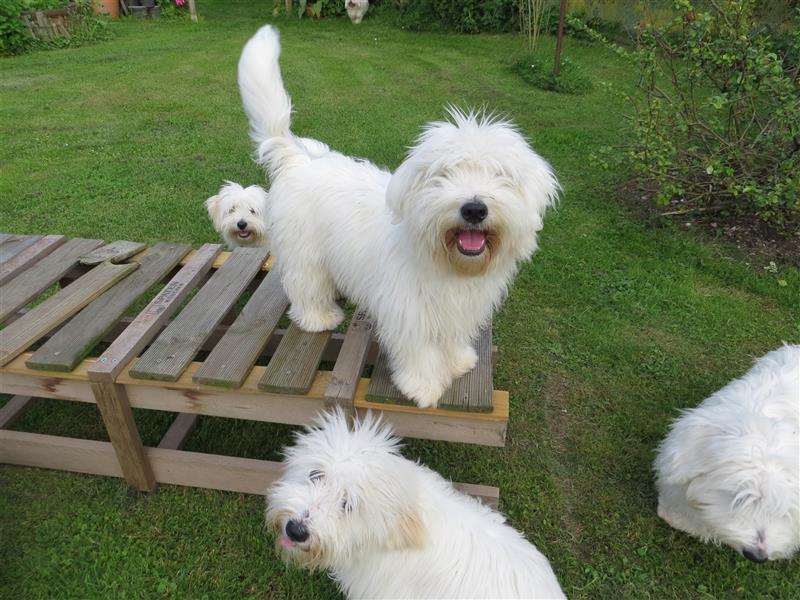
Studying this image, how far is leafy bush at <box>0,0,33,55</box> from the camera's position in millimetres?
11172

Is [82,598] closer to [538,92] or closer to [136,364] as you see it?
[136,364]

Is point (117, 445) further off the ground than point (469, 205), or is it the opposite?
point (469, 205)

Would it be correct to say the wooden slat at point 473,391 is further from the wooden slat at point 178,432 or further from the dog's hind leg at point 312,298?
the wooden slat at point 178,432

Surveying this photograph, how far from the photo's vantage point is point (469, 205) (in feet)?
6.52

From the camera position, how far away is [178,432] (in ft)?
10.9

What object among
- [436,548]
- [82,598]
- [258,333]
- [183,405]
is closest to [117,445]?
[183,405]

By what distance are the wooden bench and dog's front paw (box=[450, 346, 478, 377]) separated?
4cm

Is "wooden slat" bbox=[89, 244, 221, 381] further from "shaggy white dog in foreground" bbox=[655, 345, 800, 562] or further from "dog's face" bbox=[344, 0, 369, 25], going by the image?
"dog's face" bbox=[344, 0, 369, 25]

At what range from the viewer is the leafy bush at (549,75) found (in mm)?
9492

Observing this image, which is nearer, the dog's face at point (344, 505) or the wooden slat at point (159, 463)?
the dog's face at point (344, 505)

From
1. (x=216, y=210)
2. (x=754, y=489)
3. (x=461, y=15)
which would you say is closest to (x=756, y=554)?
(x=754, y=489)

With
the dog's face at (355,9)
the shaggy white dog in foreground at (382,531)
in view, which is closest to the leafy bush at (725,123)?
the shaggy white dog in foreground at (382,531)

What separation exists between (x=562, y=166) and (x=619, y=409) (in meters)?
4.06

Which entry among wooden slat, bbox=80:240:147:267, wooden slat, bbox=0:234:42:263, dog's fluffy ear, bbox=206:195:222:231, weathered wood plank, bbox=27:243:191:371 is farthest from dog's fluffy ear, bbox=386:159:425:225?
wooden slat, bbox=0:234:42:263
